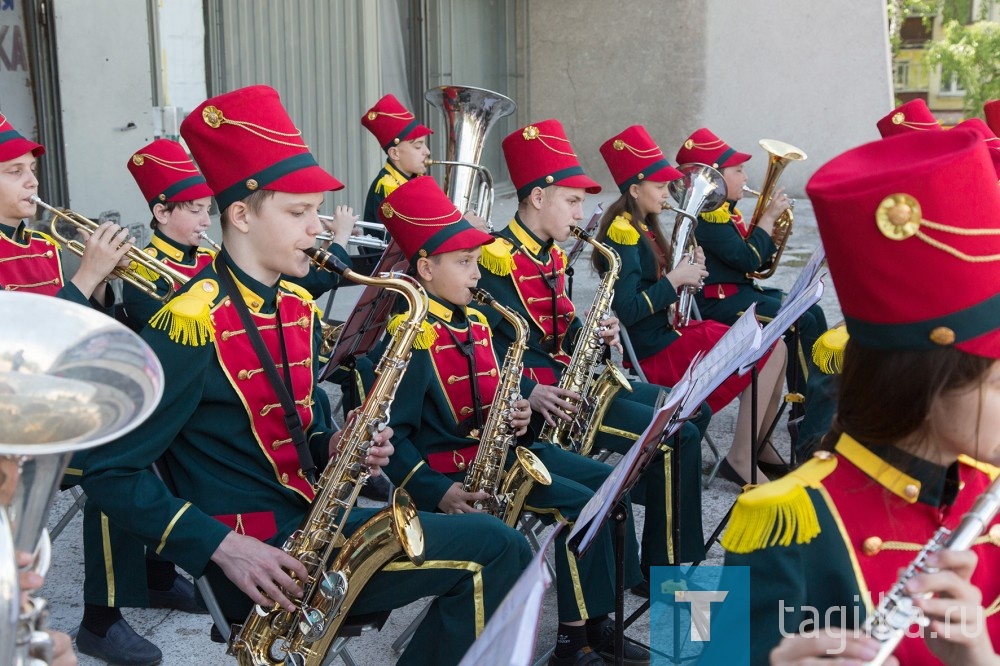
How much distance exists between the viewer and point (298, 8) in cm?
854

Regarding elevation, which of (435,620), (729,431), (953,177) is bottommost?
(729,431)

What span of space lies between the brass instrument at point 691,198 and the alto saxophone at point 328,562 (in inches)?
116

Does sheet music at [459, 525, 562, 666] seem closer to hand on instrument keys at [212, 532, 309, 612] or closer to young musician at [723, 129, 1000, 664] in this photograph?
young musician at [723, 129, 1000, 664]

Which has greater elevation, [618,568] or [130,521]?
[130,521]

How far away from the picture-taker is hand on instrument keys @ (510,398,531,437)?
343cm

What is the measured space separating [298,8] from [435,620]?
6.86 metres

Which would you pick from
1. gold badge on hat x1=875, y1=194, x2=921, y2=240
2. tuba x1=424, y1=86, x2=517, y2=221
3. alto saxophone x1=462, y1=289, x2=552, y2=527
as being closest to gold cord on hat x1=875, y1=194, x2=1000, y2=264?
gold badge on hat x1=875, y1=194, x2=921, y2=240

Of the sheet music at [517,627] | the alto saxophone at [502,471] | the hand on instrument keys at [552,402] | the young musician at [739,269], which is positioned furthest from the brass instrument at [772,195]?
the sheet music at [517,627]

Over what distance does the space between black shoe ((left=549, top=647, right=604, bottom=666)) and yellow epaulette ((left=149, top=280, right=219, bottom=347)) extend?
1.54 metres

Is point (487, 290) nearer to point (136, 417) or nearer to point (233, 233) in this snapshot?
point (233, 233)

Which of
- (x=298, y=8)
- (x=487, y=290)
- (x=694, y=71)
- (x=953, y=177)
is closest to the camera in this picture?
(x=953, y=177)

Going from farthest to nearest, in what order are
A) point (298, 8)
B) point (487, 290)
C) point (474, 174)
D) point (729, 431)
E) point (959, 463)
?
point (298, 8) → point (474, 174) → point (729, 431) → point (487, 290) → point (959, 463)

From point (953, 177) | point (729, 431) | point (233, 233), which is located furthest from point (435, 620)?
point (729, 431)

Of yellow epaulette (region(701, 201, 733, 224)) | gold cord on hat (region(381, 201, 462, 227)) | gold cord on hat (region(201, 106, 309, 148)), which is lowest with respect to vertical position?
yellow epaulette (region(701, 201, 733, 224))
